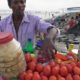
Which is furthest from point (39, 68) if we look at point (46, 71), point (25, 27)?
point (25, 27)

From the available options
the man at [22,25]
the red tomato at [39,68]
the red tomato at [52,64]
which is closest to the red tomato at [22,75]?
the red tomato at [39,68]

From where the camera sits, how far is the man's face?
9.53 ft

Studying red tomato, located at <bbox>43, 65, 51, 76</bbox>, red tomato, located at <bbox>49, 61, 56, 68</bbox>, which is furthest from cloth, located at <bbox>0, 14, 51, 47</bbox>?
red tomato, located at <bbox>43, 65, 51, 76</bbox>

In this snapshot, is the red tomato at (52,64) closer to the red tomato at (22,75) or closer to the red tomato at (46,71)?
the red tomato at (46,71)

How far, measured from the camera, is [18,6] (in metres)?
2.91

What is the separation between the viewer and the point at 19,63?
2221mm

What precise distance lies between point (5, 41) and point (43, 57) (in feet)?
1.71

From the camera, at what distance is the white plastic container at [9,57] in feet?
6.96

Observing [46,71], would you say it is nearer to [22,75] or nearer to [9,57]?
[22,75]

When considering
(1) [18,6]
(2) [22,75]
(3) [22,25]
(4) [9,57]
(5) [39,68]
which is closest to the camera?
(4) [9,57]

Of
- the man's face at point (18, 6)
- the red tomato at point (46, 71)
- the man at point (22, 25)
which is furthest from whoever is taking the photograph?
the man at point (22, 25)

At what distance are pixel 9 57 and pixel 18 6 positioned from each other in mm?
910

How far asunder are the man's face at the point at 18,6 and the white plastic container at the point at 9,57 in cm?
73

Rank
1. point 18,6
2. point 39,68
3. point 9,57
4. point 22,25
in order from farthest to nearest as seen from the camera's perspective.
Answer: point 22,25
point 18,6
point 39,68
point 9,57
